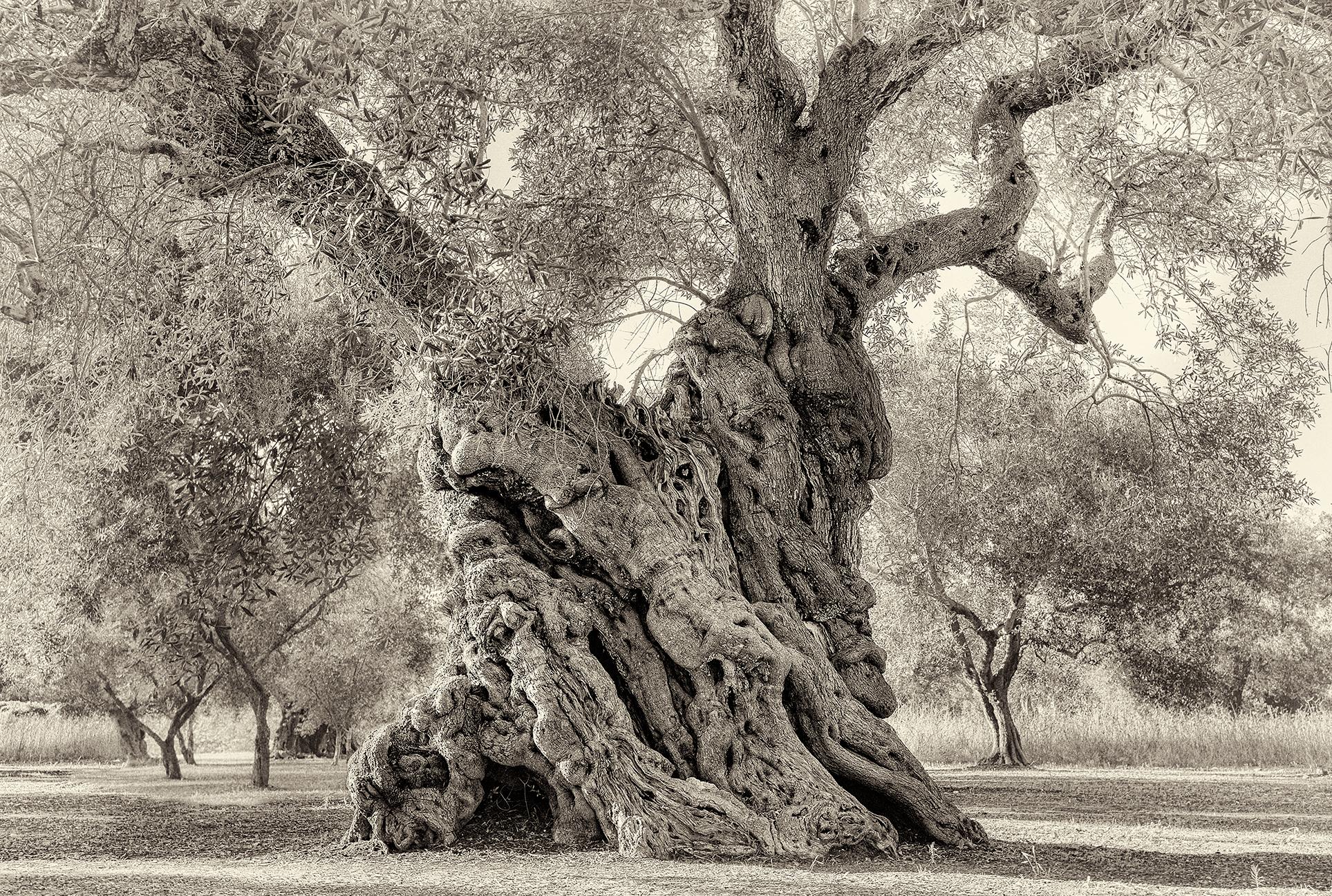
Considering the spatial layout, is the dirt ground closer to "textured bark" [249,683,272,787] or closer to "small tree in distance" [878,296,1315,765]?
"textured bark" [249,683,272,787]

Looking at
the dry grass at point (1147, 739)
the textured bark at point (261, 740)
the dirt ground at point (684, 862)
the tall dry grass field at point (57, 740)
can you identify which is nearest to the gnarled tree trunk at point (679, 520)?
the dirt ground at point (684, 862)

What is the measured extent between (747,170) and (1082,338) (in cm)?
497

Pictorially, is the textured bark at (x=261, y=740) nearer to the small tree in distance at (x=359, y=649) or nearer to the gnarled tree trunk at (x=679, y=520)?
the small tree in distance at (x=359, y=649)

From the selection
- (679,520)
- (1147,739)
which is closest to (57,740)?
(1147,739)

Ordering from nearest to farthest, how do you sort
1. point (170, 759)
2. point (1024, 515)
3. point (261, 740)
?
point (261, 740) < point (1024, 515) < point (170, 759)

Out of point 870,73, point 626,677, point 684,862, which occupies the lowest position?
point 684,862

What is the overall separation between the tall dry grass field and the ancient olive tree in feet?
93.7

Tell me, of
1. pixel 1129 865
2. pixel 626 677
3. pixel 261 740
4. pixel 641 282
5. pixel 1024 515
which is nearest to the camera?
pixel 1129 865

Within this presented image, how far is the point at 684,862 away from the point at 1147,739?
58.3 ft

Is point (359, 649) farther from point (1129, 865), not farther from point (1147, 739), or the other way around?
point (1129, 865)

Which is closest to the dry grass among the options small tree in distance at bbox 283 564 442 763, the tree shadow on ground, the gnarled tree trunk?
small tree in distance at bbox 283 564 442 763

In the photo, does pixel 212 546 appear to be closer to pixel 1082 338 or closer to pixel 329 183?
pixel 329 183

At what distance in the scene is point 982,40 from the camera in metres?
13.5

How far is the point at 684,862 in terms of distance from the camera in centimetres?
765
